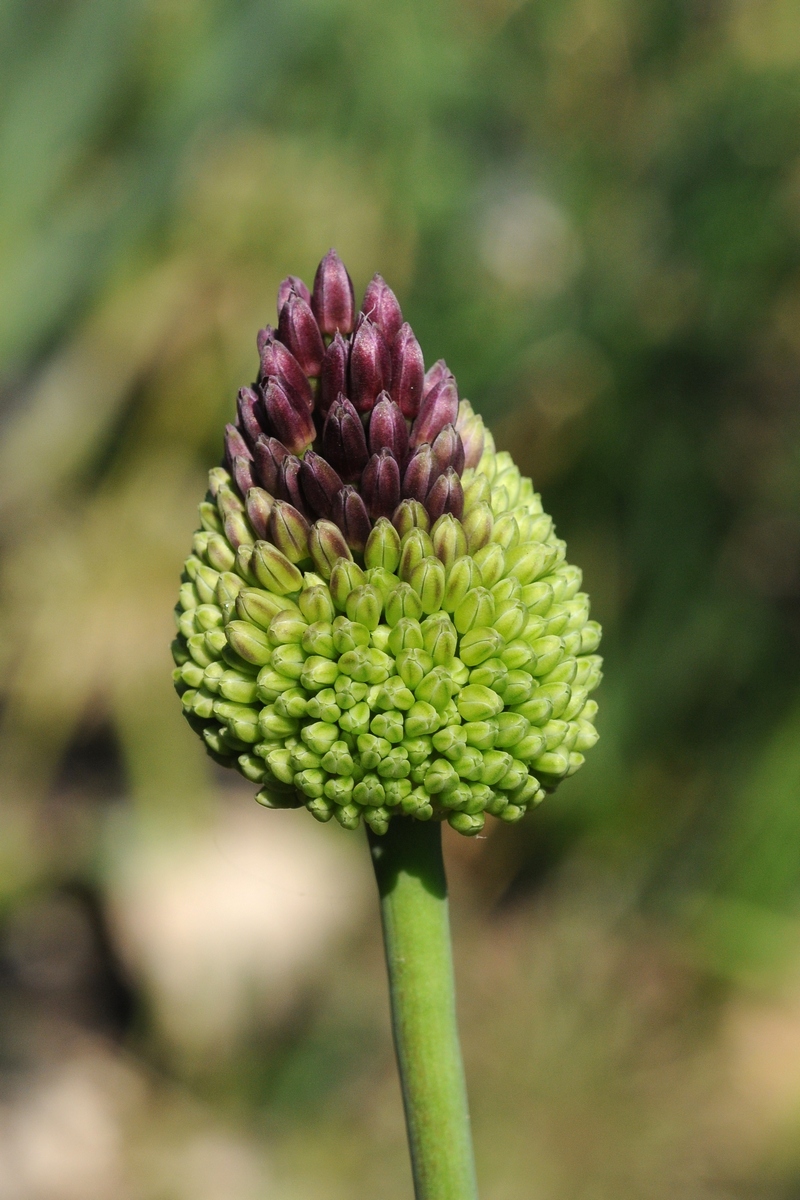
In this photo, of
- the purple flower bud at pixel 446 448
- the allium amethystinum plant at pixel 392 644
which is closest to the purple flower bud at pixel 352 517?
the allium amethystinum plant at pixel 392 644

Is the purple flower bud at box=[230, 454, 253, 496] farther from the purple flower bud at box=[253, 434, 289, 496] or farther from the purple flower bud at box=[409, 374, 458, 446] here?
the purple flower bud at box=[409, 374, 458, 446]

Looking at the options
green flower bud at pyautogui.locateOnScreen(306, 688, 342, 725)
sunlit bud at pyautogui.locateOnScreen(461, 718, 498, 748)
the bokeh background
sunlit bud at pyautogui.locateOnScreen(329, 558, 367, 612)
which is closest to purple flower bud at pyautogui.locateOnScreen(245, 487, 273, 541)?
sunlit bud at pyautogui.locateOnScreen(329, 558, 367, 612)

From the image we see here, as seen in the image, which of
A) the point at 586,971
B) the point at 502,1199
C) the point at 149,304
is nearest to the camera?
the point at 502,1199

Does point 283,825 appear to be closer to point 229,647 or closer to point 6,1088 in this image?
point 6,1088

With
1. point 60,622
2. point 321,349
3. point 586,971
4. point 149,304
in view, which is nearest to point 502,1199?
point 586,971

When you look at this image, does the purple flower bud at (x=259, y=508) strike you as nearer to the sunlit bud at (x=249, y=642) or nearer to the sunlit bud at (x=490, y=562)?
the sunlit bud at (x=249, y=642)

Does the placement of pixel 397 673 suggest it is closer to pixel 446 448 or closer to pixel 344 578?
pixel 344 578
